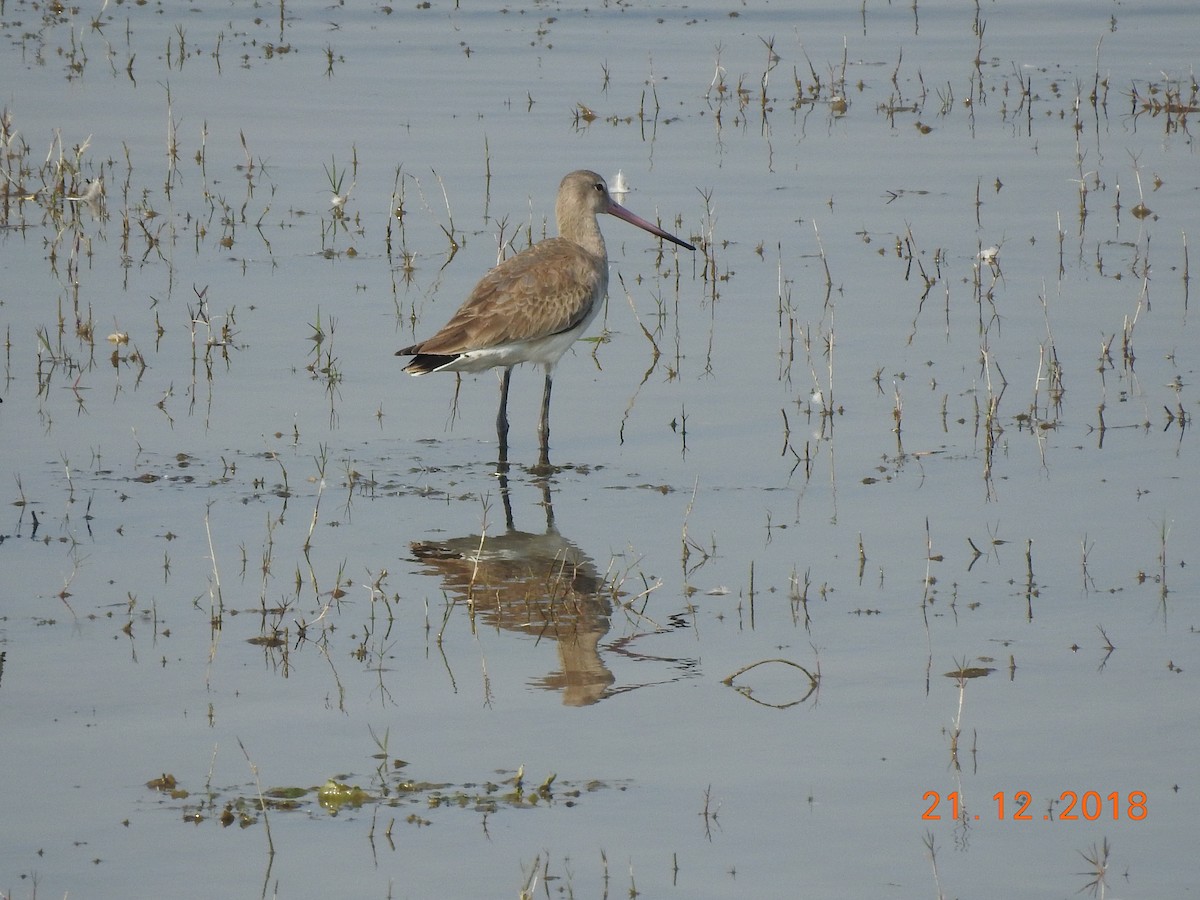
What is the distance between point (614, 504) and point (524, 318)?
1458 mm

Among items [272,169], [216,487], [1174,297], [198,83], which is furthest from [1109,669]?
[198,83]

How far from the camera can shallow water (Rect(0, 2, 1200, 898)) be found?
6.21 m

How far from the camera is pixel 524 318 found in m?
10.7

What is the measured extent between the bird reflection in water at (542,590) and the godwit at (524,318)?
4.33ft

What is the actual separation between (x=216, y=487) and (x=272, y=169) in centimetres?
822

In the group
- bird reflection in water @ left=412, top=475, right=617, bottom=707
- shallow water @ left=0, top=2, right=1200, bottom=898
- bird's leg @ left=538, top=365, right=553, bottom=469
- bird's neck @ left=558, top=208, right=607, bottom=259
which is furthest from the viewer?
bird's neck @ left=558, top=208, right=607, bottom=259

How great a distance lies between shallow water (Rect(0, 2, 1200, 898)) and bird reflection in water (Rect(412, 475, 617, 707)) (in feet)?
0.11

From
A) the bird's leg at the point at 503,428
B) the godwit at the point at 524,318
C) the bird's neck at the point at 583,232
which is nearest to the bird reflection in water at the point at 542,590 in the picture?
the bird's leg at the point at 503,428

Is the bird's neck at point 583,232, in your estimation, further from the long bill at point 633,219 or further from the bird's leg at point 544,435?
the bird's leg at point 544,435

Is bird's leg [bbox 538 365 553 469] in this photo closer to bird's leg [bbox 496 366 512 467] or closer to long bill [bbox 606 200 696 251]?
bird's leg [bbox 496 366 512 467]

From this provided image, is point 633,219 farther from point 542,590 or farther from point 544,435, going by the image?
point 542,590

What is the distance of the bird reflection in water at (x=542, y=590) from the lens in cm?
745

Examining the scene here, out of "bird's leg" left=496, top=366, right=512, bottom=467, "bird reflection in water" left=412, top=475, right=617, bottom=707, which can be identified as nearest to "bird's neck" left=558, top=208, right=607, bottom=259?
"bird's leg" left=496, top=366, right=512, bottom=467

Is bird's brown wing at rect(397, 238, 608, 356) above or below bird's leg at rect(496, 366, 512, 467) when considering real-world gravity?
above
